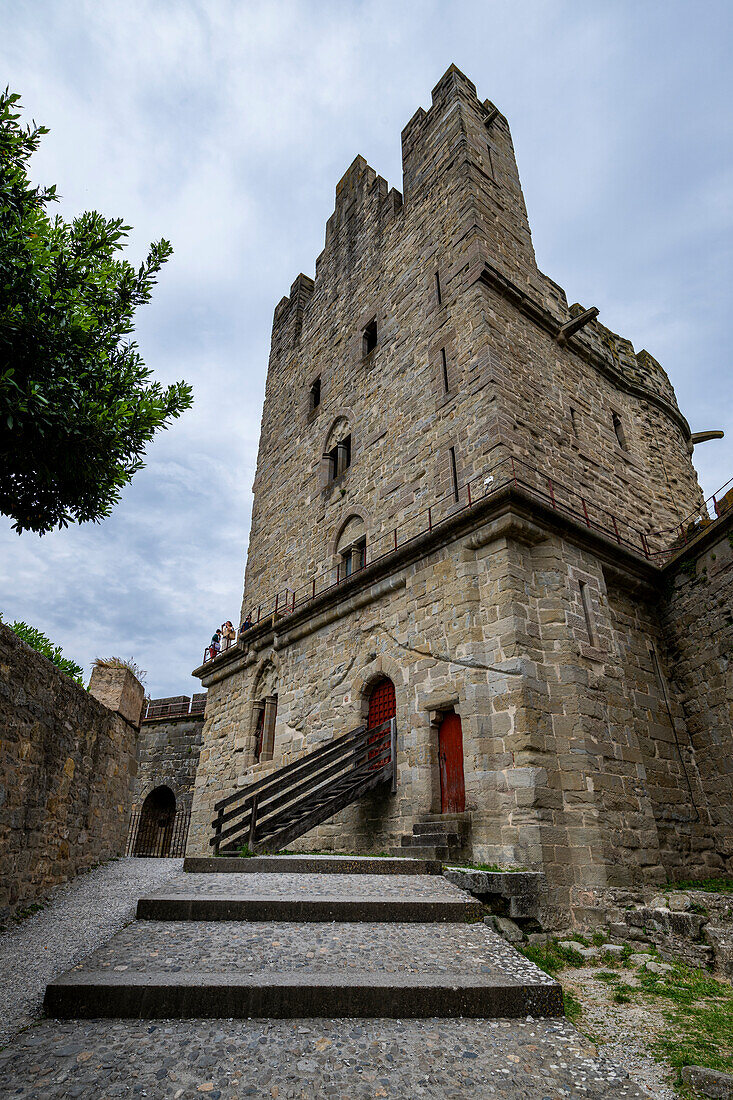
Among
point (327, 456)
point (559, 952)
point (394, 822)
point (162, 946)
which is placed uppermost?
point (327, 456)

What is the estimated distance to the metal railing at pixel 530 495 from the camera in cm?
952

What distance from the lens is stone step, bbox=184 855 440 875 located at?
19.5ft

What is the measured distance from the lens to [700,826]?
361 inches

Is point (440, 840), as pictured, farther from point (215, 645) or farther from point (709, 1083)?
point (215, 645)

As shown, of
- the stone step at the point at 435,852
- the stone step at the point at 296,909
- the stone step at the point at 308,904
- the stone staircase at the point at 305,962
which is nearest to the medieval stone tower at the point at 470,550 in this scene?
the stone step at the point at 435,852

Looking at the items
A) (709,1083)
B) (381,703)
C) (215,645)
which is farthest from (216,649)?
(709,1083)

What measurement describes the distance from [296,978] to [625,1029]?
2.31 meters

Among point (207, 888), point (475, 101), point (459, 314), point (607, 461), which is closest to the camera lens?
point (207, 888)

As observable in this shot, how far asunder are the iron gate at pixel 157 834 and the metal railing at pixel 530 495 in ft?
22.0

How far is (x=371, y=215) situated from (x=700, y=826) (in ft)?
56.8

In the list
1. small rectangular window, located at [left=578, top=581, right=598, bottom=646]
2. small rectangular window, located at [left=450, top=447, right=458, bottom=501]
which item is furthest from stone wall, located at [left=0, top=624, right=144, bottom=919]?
small rectangular window, located at [left=578, top=581, right=598, bottom=646]

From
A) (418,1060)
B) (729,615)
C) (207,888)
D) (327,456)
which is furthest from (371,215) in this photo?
(418,1060)

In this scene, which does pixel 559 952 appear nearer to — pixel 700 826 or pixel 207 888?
pixel 207 888

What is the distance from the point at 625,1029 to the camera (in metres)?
3.69
